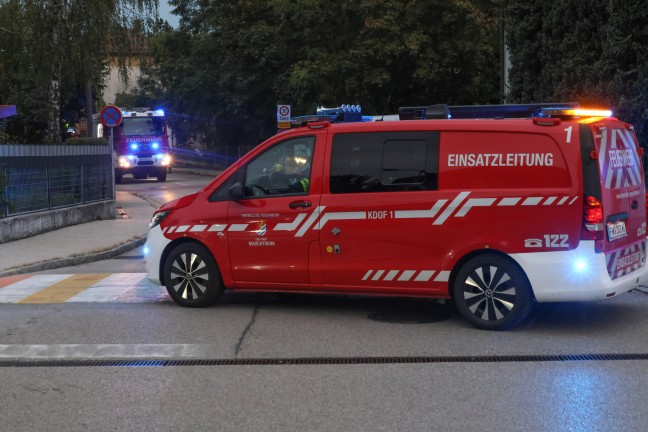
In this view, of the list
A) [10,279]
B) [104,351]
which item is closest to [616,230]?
[104,351]

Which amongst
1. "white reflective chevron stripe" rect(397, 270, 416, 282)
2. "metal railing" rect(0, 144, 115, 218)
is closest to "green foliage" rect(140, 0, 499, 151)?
"metal railing" rect(0, 144, 115, 218)

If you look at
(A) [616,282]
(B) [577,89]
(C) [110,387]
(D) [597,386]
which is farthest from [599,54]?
(C) [110,387]

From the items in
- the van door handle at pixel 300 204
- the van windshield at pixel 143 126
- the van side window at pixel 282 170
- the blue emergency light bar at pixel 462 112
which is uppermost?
the van windshield at pixel 143 126

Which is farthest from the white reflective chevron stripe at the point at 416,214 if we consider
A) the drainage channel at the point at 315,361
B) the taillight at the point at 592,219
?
the drainage channel at the point at 315,361

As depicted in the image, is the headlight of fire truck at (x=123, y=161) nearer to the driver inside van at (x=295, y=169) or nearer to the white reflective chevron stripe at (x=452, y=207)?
the driver inside van at (x=295, y=169)

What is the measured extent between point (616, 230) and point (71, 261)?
829 centimetres

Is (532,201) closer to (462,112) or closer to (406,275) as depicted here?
(406,275)

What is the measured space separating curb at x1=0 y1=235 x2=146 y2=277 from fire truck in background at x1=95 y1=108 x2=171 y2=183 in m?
22.3

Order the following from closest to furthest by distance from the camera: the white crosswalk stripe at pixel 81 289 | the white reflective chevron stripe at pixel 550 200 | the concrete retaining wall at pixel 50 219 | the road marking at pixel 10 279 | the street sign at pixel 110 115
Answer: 1. the white reflective chevron stripe at pixel 550 200
2. the white crosswalk stripe at pixel 81 289
3. the road marking at pixel 10 279
4. the concrete retaining wall at pixel 50 219
5. the street sign at pixel 110 115

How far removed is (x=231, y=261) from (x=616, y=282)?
3692mm

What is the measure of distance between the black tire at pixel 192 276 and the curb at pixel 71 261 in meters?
3.87

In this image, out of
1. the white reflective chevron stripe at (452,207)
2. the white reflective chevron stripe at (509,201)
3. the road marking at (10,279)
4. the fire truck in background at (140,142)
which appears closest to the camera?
the white reflective chevron stripe at (509,201)

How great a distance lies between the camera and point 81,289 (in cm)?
896

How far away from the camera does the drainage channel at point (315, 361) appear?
5.61m
